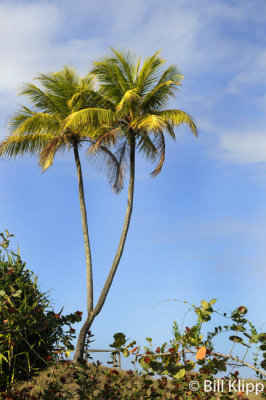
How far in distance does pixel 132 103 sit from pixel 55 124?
12.3ft

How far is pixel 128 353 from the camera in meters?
3.59

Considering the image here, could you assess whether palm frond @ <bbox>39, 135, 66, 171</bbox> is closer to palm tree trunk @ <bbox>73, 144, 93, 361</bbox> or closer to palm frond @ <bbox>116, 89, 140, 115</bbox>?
palm tree trunk @ <bbox>73, 144, 93, 361</bbox>

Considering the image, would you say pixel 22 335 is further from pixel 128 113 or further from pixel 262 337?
pixel 128 113

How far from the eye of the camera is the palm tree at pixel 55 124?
16.5m

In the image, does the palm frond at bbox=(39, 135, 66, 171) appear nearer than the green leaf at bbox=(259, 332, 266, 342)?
No

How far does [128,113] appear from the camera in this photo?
52.2 ft

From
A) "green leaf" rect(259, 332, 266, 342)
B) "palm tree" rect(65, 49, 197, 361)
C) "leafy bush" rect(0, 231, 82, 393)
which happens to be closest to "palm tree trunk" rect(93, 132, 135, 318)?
"palm tree" rect(65, 49, 197, 361)

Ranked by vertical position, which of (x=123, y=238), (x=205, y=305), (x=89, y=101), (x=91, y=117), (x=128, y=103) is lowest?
(x=205, y=305)

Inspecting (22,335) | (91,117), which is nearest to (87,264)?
(91,117)

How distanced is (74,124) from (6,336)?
976 centimetres

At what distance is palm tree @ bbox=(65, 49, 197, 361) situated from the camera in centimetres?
1449

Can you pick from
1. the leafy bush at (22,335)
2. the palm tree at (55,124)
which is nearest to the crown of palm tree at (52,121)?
the palm tree at (55,124)

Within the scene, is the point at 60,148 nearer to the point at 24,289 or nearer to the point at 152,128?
the point at 152,128

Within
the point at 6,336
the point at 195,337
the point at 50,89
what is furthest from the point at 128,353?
the point at 50,89
